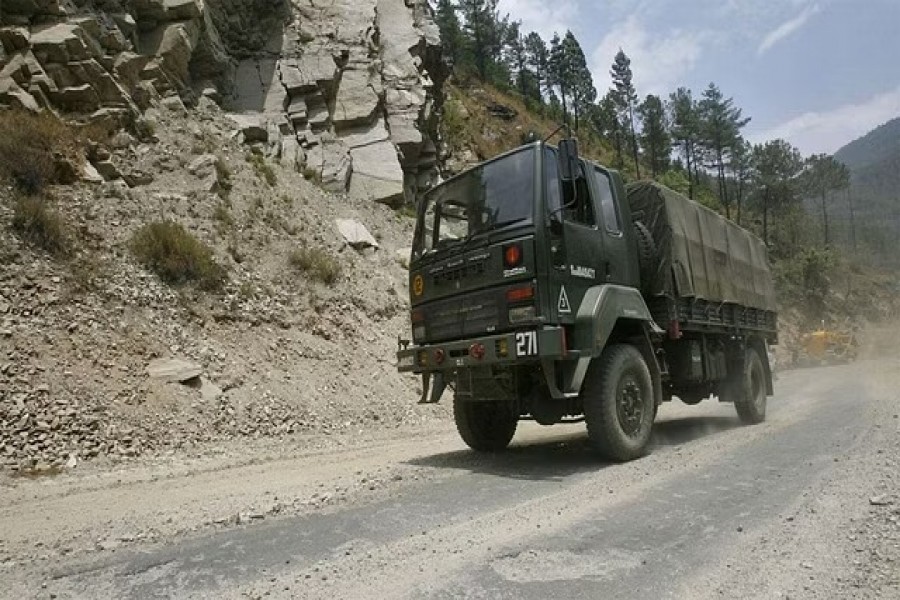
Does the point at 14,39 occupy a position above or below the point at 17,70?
above

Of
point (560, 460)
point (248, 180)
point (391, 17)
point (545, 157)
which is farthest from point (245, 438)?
point (391, 17)

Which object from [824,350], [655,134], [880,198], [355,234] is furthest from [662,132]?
[880,198]

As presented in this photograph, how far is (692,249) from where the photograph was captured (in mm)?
8539

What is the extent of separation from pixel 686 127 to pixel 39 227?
6707 cm

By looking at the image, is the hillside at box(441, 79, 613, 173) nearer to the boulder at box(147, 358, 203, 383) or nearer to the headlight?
the boulder at box(147, 358, 203, 383)

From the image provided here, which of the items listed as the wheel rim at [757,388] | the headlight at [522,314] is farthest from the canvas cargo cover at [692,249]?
the headlight at [522,314]

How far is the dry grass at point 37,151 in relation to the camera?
11.8 m

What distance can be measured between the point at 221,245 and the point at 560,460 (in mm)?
10086

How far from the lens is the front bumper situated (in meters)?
5.82

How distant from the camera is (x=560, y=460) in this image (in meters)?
6.99

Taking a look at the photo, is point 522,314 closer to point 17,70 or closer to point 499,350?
point 499,350

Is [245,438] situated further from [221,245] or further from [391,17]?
[391,17]

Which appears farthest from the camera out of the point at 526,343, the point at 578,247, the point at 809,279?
the point at 809,279

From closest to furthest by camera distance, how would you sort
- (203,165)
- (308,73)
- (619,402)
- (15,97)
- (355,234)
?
1. (619,402)
2. (15,97)
3. (203,165)
4. (355,234)
5. (308,73)
